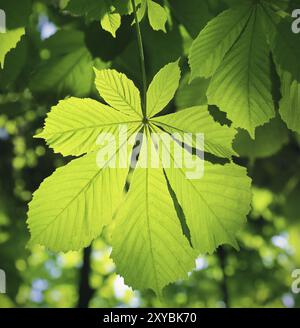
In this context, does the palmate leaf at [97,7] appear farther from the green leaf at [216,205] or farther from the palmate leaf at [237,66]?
the green leaf at [216,205]

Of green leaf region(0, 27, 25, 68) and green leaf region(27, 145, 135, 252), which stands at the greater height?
green leaf region(0, 27, 25, 68)

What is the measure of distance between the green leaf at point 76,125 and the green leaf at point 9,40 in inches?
9.7

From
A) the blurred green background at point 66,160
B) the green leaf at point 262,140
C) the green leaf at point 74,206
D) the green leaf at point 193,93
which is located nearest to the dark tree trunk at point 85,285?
the blurred green background at point 66,160

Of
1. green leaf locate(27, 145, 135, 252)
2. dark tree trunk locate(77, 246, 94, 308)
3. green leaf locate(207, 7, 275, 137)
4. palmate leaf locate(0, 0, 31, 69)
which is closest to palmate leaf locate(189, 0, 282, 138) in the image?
green leaf locate(207, 7, 275, 137)

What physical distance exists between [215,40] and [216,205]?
285mm

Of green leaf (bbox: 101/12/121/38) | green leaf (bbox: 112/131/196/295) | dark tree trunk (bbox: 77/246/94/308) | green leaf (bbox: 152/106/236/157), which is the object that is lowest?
dark tree trunk (bbox: 77/246/94/308)

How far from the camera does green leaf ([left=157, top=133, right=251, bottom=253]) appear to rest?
75 centimetres

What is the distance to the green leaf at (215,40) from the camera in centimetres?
76

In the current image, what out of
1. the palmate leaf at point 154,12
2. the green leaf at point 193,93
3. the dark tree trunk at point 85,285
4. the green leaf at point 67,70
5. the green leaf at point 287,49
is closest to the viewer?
the green leaf at point 287,49

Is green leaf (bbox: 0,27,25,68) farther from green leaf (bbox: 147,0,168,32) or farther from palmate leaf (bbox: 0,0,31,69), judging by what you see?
green leaf (bbox: 147,0,168,32)

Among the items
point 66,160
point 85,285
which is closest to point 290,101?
point 66,160

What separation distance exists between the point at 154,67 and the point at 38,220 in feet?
1.65

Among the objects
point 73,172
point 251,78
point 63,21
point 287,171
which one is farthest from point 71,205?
point 287,171

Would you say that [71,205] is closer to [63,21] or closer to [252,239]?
[63,21]
